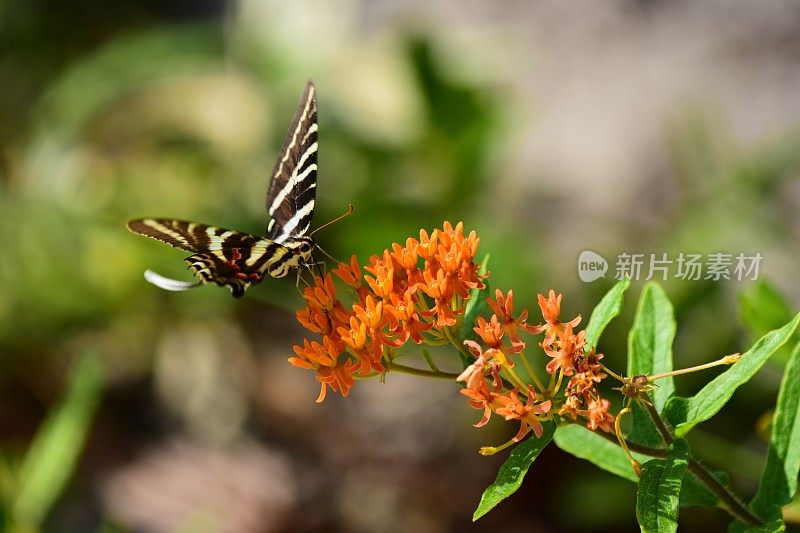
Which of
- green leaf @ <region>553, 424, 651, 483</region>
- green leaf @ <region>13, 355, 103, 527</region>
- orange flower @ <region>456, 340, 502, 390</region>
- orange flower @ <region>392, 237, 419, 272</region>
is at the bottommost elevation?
green leaf @ <region>13, 355, 103, 527</region>

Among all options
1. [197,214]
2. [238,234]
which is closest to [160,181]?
[197,214]

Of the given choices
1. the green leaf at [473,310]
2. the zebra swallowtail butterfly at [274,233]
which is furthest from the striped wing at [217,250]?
the green leaf at [473,310]

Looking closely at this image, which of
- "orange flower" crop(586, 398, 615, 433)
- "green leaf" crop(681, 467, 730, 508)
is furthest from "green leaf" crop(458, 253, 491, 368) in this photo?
"green leaf" crop(681, 467, 730, 508)

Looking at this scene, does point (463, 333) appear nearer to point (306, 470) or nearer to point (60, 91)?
point (306, 470)

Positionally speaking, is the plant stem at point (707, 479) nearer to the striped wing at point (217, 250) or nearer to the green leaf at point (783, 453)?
the green leaf at point (783, 453)

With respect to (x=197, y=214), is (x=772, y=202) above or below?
above

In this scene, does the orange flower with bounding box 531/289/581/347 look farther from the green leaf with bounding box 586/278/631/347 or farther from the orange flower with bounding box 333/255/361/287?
the orange flower with bounding box 333/255/361/287

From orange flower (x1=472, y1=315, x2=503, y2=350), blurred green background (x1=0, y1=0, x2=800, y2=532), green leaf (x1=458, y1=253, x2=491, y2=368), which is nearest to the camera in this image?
orange flower (x1=472, y1=315, x2=503, y2=350)
